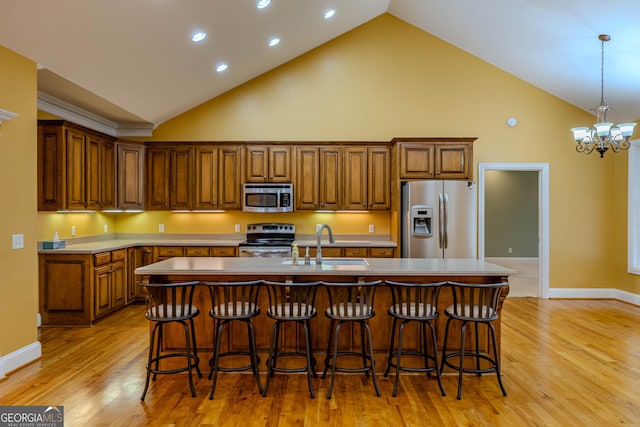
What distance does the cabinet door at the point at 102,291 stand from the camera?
5.08m

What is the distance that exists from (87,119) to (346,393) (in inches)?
197

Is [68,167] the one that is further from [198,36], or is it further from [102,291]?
[198,36]

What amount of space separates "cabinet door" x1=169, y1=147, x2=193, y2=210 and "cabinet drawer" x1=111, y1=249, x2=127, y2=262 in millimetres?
1016

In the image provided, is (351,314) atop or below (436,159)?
below

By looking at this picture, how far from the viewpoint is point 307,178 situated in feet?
20.9

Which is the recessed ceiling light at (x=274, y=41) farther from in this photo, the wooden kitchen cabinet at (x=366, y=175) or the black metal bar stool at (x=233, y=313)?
the black metal bar stool at (x=233, y=313)

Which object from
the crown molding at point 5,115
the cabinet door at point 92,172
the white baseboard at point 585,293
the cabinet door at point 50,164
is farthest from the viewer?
the white baseboard at point 585,293

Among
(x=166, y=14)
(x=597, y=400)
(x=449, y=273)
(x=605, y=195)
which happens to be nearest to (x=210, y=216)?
(x=166, y=14)

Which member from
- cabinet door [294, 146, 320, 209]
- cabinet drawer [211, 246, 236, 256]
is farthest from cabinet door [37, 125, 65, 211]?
cabinet door [294, 146, 320, 209]

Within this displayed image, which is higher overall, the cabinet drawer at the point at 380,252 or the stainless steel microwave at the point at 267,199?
the stainless steel microwave at the point at 267,199

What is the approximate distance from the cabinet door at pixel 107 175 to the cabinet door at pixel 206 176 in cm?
115

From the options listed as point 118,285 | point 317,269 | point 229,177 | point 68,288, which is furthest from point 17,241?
point 229,177

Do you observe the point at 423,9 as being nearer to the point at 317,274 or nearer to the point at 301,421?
the point at 317,274

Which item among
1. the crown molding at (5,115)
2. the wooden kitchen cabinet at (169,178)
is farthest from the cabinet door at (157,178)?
the crown molding at (5,115)
